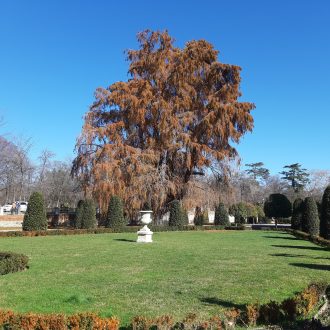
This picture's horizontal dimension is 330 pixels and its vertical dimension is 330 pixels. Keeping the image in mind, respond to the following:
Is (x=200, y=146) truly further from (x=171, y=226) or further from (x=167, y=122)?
(x=171, y=226)

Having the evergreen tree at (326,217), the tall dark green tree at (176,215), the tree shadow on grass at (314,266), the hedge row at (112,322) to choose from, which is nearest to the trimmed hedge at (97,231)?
the tall dark green tree at (176,215)

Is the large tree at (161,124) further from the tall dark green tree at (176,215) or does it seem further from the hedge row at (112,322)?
the hedge row at (112,322)

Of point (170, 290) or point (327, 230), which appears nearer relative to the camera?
point (170, 290)

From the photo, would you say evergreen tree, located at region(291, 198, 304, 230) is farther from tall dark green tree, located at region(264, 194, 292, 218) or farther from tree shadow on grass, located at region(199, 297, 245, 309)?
tree shadow on grass, located at region(199, 297, 245, 309)

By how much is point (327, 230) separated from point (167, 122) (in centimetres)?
1239

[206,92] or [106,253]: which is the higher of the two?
[206,92]

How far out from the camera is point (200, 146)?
2747 cm

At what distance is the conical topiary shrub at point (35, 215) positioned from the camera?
22.2m

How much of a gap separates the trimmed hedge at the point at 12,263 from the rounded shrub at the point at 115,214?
52.6 feet

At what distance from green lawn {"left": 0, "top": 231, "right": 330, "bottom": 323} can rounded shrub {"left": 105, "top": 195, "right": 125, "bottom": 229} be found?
1356 cm

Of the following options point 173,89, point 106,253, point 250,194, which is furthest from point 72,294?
point 250,194

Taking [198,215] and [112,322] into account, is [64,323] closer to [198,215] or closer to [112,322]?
[112,322]

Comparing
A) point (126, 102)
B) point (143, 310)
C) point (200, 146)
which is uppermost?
point (126, 102)

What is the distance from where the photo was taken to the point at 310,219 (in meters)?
23.6
